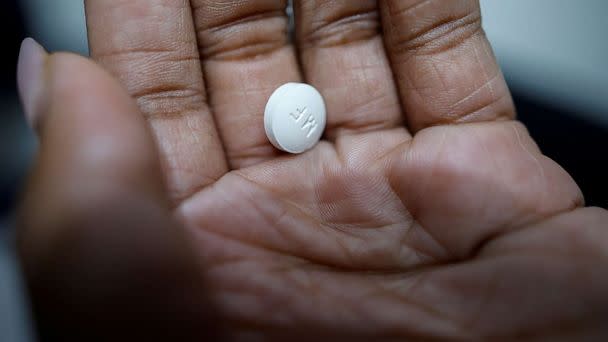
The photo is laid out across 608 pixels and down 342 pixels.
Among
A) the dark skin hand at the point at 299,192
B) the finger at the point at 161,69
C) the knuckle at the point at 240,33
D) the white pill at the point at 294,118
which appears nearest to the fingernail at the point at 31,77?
the dark skin hand at the point at 299,192

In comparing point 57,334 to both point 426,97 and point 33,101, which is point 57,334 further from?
point 426,97

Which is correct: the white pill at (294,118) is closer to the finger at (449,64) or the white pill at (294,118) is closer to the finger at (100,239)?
the finger at (449,64)

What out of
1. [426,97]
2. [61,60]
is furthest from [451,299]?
[61,60]

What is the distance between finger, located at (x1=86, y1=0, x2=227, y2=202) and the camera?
116cm

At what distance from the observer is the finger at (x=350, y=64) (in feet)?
4.36

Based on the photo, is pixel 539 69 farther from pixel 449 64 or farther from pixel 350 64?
pixel 350 64

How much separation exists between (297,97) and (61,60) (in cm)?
55

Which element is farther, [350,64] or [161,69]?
[350,64]

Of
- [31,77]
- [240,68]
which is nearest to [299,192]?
[240,68]

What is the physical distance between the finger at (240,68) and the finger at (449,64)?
34 cm

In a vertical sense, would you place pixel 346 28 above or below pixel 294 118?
above

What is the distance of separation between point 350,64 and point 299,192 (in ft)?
1.30

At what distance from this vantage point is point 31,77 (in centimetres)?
99

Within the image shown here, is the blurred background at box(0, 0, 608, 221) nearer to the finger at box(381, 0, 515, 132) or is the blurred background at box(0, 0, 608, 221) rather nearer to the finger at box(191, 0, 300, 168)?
the finger at box(381, 0, 515, 132)
